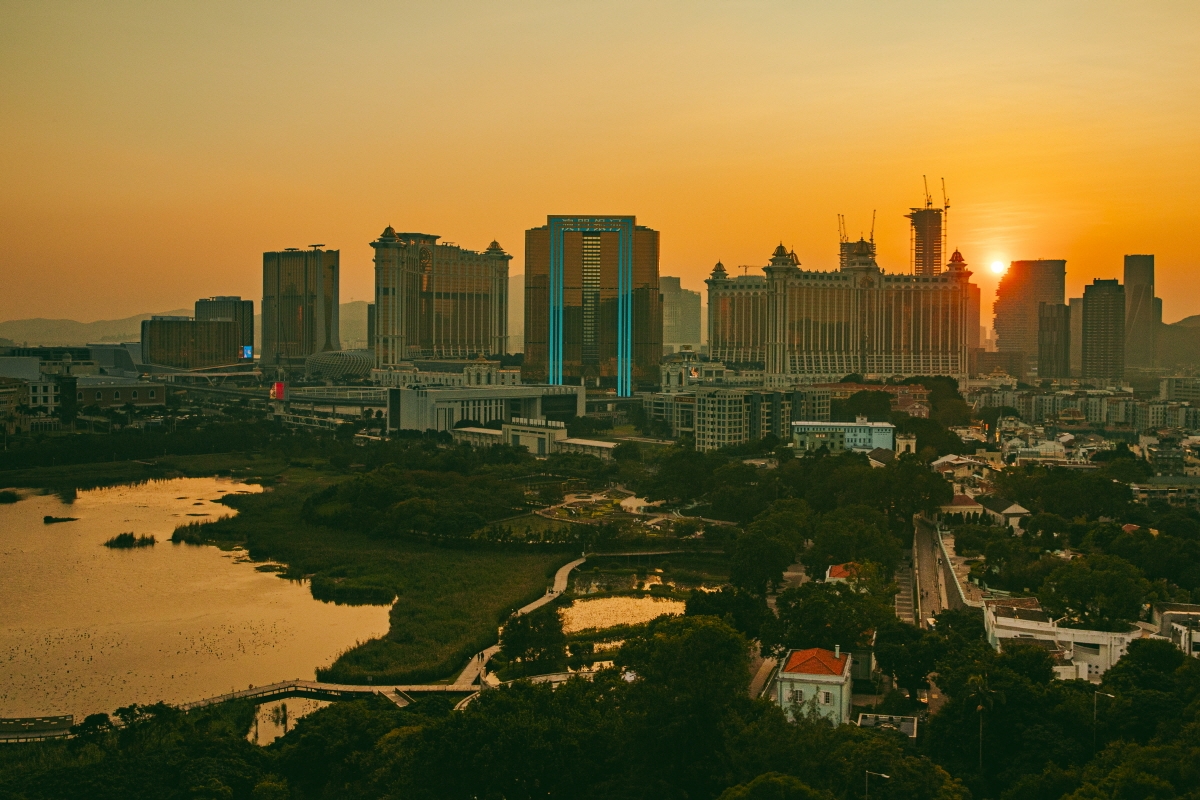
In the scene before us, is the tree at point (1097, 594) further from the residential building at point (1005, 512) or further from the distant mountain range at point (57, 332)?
the distant mountain range at point (57, 332)

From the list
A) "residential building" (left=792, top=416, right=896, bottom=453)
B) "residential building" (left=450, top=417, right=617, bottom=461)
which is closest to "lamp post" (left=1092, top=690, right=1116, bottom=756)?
"residential building" (left=792, top=416, right=896, bottom=453)

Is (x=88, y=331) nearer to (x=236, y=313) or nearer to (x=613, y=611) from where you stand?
(x=236, y=313)

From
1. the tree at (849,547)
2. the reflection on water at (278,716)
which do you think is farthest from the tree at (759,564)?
the reflection on water at (278,716)

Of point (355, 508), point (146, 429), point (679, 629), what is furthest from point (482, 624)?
point (146, 429)

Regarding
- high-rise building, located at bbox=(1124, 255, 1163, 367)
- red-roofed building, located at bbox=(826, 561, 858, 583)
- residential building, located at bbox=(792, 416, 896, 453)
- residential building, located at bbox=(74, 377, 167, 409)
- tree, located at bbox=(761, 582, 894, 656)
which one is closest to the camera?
tree, located at bbox=(761, 582, 894, 656)

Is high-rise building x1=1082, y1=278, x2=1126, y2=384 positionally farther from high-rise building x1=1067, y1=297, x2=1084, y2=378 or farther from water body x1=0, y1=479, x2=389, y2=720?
water body x1=0, y1=479, x2=389, y2=720

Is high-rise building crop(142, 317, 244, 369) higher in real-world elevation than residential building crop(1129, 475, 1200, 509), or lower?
higher
